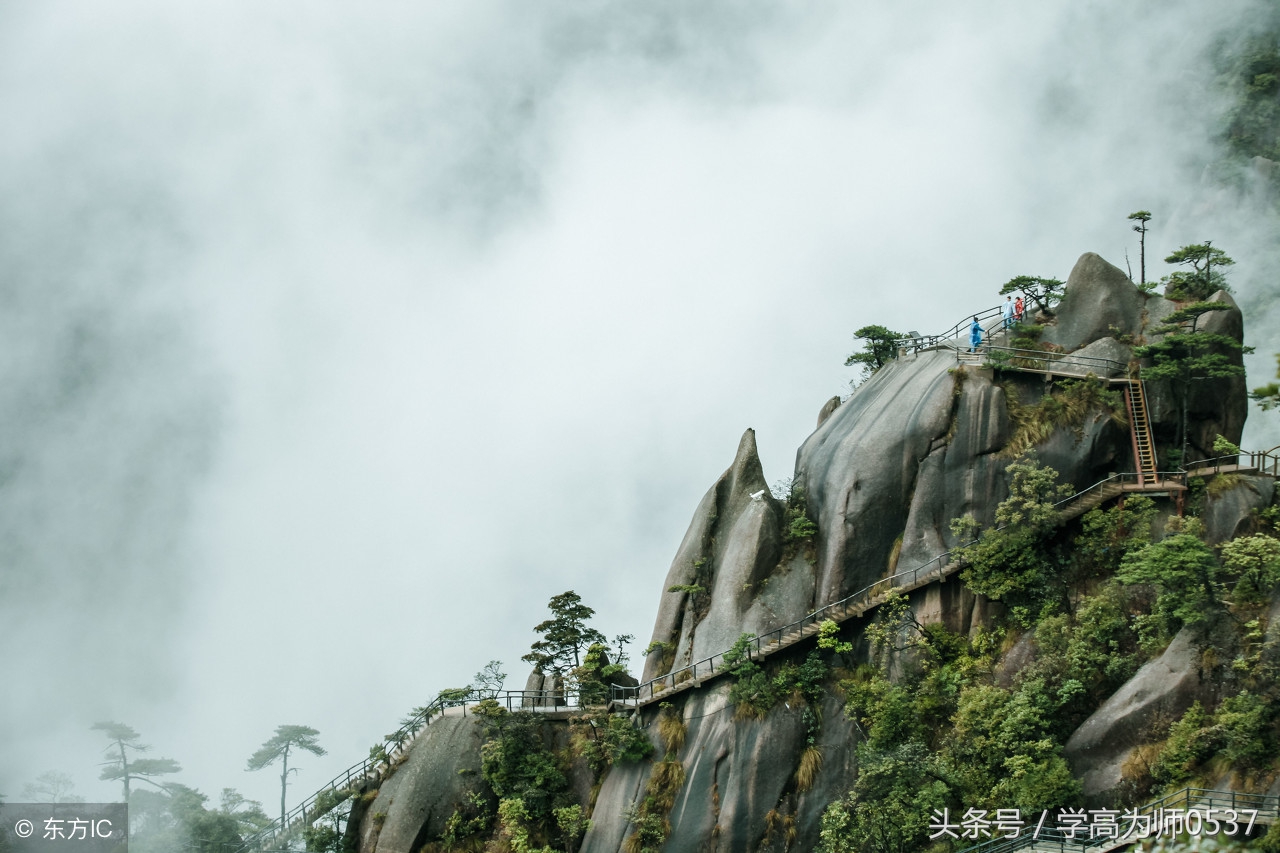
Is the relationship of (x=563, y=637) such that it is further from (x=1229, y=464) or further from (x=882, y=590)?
(x=1229, y=464)

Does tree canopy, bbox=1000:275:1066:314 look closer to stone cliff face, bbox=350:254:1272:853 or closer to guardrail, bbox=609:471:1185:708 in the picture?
stone cliff face, bbox=350:254:1272:853

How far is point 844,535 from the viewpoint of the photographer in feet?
128

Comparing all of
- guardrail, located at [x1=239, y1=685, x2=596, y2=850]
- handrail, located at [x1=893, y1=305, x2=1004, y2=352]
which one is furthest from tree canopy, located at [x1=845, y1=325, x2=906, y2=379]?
guardrail, located at [x1=239, y1=685, x2=596, y2=850]

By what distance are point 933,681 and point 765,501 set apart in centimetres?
923

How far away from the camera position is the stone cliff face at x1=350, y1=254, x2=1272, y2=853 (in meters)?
36.6

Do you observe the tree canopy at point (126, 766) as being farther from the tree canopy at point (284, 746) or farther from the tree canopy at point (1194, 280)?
the tree canopy at point (1194, 280)

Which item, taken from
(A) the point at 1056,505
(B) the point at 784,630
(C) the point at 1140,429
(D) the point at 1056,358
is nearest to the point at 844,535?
(B) the point at 784,630

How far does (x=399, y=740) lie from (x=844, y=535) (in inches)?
753

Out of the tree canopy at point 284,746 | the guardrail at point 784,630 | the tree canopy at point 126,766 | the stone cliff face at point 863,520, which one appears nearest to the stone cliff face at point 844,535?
the stone cliff face at point 863,520

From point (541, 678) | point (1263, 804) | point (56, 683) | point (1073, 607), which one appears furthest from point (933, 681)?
point (56, 683)

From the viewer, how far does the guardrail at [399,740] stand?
42250mm

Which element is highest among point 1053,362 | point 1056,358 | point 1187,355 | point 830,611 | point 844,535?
point 1056,358

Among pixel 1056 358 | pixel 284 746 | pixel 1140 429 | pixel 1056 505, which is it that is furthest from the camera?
pixel 284 746

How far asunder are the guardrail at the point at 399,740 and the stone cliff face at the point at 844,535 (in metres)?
1.71
